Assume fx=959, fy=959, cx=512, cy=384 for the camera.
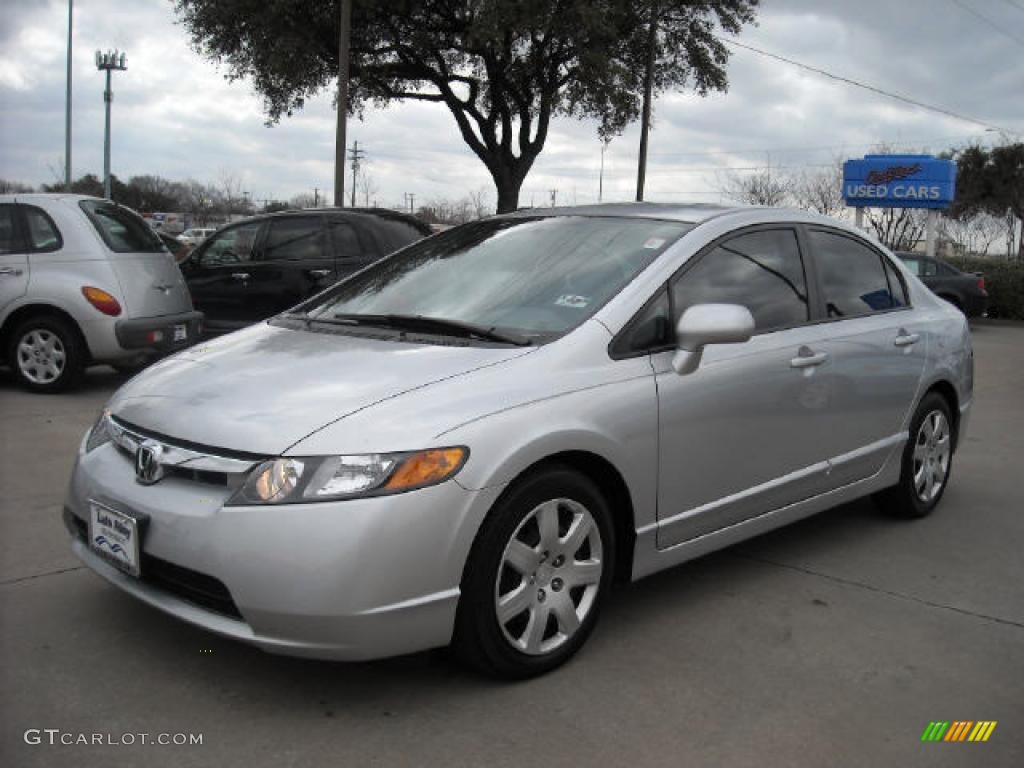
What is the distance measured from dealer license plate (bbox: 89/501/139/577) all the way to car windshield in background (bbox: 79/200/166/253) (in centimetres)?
545

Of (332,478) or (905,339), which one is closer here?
(332,478)

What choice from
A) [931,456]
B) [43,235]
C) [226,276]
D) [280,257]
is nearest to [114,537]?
[931,456]

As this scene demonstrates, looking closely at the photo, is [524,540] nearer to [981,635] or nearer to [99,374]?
[981,635]

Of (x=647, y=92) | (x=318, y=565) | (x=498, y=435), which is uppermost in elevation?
(x=647, y=92)

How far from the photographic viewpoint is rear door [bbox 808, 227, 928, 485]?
4250mm

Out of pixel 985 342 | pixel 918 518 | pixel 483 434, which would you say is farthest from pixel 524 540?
pixel 985 342

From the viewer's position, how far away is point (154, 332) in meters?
7.85

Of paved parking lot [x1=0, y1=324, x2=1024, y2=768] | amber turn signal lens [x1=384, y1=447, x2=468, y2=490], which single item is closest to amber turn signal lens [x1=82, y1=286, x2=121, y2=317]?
paved parking lot [x1=0, y1=324, x2=1024, y2=768]

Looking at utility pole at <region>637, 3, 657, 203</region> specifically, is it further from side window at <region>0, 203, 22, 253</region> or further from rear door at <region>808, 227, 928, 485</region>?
rear door at <region>808, 227, 928, 485</region>

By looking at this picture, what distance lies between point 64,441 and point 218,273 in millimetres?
3590

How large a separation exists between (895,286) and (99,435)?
12.5 feet

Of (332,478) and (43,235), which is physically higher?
(43,235)

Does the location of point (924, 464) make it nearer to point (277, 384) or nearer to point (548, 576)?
point (548, 576)

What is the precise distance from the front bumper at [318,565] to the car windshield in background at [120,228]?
5.76 m
